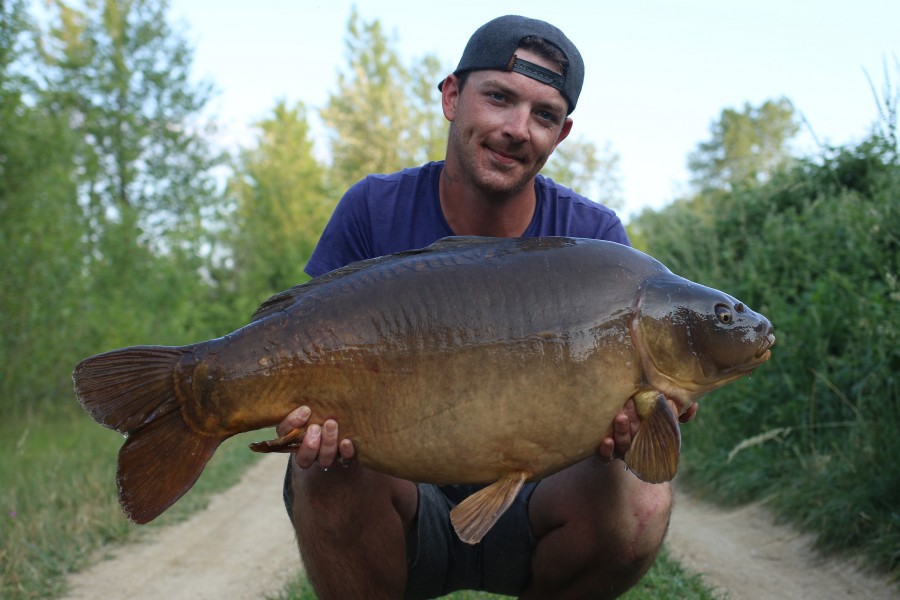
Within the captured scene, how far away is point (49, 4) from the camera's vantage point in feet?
63.0

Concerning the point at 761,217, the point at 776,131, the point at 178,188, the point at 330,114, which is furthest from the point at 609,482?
the point at 776,131

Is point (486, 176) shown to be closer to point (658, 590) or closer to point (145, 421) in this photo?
point (145, 421)

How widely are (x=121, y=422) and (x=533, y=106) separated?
67.4 inches

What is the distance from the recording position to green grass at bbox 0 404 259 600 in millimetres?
4160

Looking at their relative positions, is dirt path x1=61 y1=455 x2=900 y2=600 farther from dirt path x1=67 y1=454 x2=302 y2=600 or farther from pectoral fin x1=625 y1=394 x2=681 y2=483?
pectoral fin x1=625 y1=394 x2=681 y2=483

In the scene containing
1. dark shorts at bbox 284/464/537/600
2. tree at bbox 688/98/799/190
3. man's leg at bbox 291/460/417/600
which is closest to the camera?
man's leg at bbox 291/460/417/600

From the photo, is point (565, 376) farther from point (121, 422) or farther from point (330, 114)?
point (330, 114)

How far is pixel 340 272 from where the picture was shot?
2416 millimetres

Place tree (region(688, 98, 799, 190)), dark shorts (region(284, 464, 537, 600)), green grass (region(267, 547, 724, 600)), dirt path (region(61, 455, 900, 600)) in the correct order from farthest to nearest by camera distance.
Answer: tree (region(688, 98, 799, 190)) < dirt path (region(61, 455, 900, 600)) < green grass (region(267, 547, 724, 600)) < dark shorts (region(284, 464, 537, 600))

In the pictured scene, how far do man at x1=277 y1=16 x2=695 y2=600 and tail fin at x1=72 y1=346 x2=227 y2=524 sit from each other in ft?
0.89

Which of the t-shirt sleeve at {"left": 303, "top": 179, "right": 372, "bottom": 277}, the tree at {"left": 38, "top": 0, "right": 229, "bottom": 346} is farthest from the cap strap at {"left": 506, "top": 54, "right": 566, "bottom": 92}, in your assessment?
the tree at {"left": 38, "top": 0, "right": 229, "bottom": 346}

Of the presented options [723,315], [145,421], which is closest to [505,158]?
[723,315]

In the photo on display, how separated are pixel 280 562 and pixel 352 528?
243 cm

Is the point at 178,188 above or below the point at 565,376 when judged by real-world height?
above
